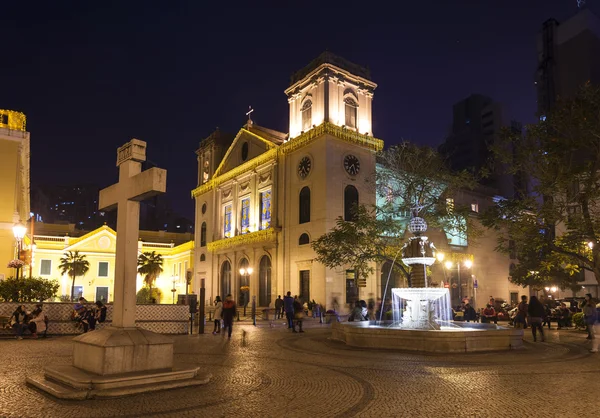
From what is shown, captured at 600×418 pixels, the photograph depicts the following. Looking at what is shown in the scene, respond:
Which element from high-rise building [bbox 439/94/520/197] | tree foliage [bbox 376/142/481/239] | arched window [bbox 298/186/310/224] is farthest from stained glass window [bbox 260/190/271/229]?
high-rise building [bbox 439/94/520/197]

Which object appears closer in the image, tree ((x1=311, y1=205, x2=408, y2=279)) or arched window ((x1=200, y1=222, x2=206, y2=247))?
tree ((x1=311, y1=205, x2=408, y2=279))

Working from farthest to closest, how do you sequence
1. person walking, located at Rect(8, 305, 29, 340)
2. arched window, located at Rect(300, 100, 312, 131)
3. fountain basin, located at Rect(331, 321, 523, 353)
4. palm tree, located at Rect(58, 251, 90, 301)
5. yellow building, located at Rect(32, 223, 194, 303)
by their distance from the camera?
1. yellow building, located at Rect(32, 223, 194, 303)
2. palm tree, located at Rect(58, 251, 90, 301)
3. arched window, located at Rect(300, 100, 312, 131)
4. person walking, located at Rect(8, 305, 29, 340)
5. fountain basin, located at Rect(331, 321, 523, 353)

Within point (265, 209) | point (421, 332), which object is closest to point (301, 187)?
point (265, 209)

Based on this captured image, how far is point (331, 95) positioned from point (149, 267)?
33.4 meters

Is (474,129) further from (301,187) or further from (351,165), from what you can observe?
(301,187)

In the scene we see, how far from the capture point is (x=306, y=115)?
39.2 meters

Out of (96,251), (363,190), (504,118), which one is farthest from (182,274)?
(504,118)

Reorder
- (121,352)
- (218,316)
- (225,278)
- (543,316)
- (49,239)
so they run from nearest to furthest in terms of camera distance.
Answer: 1. (121,352)
2. (543,316)
3. (218,316)
4. (225,278)
5. (49,239)

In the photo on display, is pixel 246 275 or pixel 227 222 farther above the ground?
pixel 227 222

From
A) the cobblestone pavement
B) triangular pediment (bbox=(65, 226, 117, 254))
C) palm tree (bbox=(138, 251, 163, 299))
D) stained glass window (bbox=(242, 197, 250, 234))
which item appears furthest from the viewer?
palm tree (bbox=(138, 251, 163, 299))

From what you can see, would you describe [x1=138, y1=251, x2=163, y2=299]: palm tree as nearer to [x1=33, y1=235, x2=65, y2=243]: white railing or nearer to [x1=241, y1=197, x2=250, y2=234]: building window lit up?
[x1=33, y1=235, x2=65, y2=243]: white railing

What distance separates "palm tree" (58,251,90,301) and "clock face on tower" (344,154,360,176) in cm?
3410

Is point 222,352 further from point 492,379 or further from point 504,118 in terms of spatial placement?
point 504,118

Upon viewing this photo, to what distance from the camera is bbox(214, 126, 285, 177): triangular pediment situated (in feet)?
→ 141
